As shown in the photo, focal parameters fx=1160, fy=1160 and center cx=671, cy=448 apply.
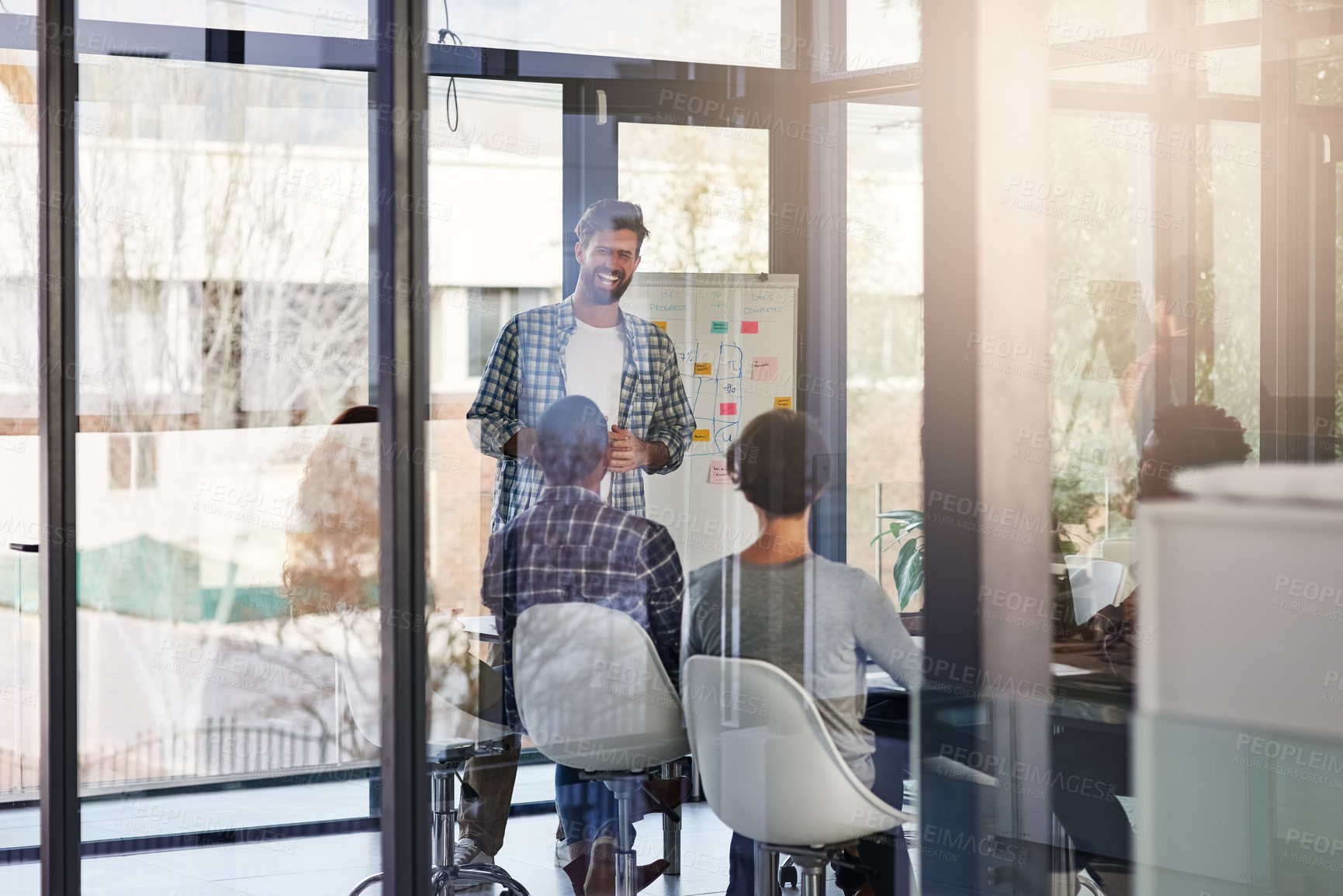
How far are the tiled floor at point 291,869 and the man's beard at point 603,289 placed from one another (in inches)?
50.1

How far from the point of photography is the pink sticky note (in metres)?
2.82

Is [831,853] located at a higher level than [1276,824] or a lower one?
lower

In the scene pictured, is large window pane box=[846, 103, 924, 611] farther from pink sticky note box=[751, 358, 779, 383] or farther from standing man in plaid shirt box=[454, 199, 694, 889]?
standing man in plaid shirt box=[454, 199, 694, 889]

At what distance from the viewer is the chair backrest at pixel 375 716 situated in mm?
2266

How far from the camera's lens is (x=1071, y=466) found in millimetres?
1395

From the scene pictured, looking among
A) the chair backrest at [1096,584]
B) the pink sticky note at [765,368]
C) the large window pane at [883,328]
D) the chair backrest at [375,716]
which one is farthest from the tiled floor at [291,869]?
the chair backrest at [1096,584]

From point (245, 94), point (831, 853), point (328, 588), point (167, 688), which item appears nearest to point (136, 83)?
point (245, 94)

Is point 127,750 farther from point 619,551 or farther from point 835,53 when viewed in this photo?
point 835,53

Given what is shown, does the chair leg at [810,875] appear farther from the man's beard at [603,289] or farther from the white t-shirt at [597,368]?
the man's beard at [603,289]

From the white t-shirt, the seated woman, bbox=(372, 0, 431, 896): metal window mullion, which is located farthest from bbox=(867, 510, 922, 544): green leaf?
the white t-shirt

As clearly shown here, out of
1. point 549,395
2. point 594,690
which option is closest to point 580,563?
point 594,690

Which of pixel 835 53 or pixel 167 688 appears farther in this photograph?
pixel 167 688

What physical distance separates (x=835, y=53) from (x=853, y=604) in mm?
1348

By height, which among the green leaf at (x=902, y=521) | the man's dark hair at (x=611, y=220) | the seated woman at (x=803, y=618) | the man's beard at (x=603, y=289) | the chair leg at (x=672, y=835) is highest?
the man's dark hair at (x=611, y=220)
